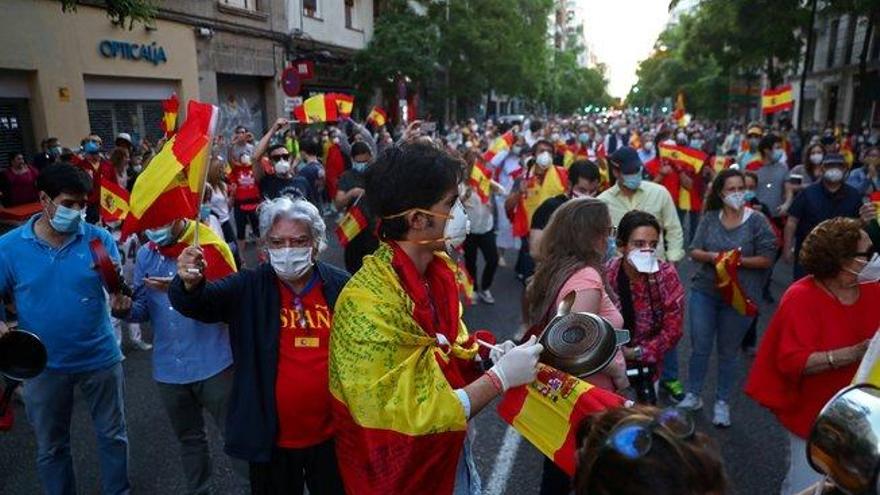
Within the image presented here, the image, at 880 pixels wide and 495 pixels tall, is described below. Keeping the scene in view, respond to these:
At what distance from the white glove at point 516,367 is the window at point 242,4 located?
19372mm

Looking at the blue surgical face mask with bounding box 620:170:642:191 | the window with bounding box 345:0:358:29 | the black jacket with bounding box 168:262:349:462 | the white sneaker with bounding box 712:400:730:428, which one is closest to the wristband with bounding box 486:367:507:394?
the black jacket with bounding box 168:262:349:462

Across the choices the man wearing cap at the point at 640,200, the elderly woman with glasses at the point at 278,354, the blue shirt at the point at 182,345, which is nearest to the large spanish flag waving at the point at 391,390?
the elderly woman with glasses at the point at 278,354

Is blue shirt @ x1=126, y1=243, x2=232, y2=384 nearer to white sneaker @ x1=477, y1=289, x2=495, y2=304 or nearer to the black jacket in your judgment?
the black jacket

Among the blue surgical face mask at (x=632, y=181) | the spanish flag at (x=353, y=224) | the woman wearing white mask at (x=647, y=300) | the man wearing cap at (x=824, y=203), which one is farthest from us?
the man wearing cap at (x=824, y=203)

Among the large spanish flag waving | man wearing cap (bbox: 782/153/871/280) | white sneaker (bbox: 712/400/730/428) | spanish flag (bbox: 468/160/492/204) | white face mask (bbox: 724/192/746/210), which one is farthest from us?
spanish flag (bbox: 468/160/492/204)

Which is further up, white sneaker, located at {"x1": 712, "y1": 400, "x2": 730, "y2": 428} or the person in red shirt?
the person in red shirt

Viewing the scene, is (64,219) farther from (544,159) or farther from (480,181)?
(544,159)

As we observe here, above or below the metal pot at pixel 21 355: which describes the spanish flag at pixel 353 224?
above

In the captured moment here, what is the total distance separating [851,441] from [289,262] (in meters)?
2.11

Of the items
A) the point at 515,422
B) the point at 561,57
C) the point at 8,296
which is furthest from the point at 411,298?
the point at 561,57

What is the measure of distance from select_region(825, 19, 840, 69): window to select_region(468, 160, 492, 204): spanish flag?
35.5 m

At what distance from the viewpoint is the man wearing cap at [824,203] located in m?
5.95

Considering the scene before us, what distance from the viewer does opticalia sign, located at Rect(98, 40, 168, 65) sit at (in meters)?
14.5

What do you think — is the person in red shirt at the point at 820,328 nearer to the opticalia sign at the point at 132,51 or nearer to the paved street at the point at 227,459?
the paved street at the point at 227,459
